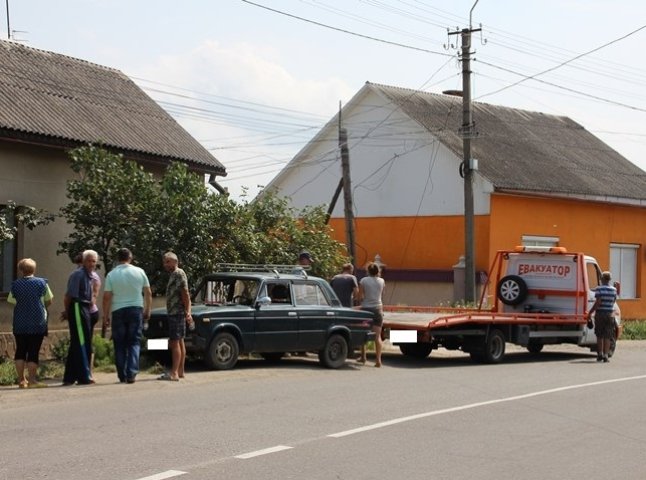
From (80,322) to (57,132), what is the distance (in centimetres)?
581

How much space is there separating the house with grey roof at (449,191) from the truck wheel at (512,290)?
34.5 feet

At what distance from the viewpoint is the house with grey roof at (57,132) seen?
18.1 metres

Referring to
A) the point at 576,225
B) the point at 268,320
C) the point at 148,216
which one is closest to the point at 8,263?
the point at 148,216

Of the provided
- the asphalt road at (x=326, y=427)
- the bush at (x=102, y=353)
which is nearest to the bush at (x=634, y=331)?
the asphalt road at (x=326, y=427)

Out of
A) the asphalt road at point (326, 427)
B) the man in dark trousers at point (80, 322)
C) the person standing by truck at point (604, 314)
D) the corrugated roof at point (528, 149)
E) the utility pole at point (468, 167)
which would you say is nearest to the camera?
the asphalt road at point (326, 427)

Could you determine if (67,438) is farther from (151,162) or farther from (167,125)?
(167,125)

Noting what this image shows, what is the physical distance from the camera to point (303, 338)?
646 inches

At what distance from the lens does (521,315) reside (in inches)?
778

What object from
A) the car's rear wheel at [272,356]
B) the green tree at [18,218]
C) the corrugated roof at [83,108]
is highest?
the corrugated roof at [83,108]

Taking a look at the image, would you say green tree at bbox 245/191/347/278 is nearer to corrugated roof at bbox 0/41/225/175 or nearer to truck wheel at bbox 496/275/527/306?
corrugated roof at bbox 0/41/225/175

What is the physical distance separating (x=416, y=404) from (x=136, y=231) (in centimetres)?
656

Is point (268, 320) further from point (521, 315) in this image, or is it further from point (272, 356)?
point (521, 315)

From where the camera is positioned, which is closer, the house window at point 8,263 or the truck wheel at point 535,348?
the house window at point 8,263

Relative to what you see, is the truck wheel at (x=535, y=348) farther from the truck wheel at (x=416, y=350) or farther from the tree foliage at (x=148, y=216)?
the tree foliage at (x=148, y=216)
